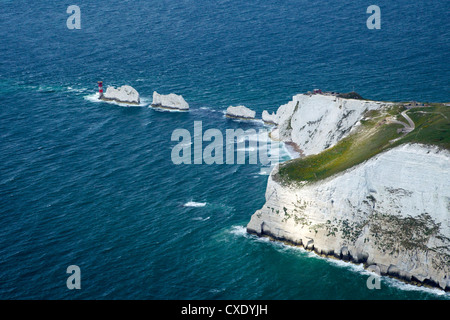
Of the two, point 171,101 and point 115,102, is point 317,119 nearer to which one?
point 171,101

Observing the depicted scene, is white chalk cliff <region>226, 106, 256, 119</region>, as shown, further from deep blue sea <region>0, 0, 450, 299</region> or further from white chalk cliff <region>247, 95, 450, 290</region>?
white chalk cliff <region>247, 95, 450, 290</region>

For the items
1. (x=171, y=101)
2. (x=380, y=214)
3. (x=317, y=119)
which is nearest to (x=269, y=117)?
(x=317, y=119)

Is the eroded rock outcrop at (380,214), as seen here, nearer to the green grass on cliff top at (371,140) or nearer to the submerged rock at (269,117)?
the green grass on cliff top at (371,140)

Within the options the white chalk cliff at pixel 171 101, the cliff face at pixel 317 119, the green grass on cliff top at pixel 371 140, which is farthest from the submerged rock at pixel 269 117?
the green grass on cliff top at pixel 371 140

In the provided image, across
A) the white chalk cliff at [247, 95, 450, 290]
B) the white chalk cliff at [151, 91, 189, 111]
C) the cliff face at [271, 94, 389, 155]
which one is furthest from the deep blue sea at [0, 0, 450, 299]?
the cliff face at [271, 94, 389, 155]

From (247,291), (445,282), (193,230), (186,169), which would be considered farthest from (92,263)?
(445,282)
